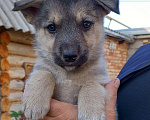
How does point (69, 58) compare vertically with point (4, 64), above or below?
above

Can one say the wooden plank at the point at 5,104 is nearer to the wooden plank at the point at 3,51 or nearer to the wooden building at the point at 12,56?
the wooden building at the point at 12,56

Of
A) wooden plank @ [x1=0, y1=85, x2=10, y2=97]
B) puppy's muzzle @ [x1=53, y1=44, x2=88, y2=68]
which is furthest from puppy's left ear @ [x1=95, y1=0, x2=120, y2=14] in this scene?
wooden plank @ [x1=0, y1=85, x2=10, y2=97]

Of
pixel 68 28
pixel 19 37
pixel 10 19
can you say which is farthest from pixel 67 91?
pixel 19 37

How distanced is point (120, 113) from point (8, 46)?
334 centimetres

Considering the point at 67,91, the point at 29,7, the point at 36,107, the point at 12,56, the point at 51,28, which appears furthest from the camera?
the point at 12,56

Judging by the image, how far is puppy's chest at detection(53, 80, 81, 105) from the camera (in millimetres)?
1940

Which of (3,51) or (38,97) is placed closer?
(38,97)

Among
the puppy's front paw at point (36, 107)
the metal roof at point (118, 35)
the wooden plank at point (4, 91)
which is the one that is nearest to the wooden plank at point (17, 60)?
the wooden plank at point (4, 91)

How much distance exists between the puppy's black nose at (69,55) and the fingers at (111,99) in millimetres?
497

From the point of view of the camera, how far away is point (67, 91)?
6.38ft

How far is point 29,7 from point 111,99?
1517mm

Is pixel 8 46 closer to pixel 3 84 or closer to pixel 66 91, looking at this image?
pixel 3 84

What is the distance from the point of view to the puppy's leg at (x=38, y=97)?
65.8 inches

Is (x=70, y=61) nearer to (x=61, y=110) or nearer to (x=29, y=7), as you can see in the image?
(x=61, y=110)
